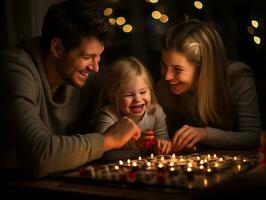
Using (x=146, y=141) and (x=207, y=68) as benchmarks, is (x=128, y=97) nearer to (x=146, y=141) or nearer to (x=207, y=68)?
(x=146, y=141)

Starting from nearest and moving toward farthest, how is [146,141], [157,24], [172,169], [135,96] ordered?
[172,169]
[146,141]
[135,96]
[157,24]

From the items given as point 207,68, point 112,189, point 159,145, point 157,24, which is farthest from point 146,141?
point 157,24

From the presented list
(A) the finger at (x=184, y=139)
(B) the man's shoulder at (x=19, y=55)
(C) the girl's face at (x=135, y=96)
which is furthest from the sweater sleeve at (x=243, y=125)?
(B) the man's shoulder at (x=19, y=55)

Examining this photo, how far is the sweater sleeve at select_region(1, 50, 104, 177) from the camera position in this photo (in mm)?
1644

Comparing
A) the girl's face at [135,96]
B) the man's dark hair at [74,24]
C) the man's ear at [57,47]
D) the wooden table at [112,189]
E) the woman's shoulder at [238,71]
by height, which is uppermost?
the man's dark hair at [74,24]

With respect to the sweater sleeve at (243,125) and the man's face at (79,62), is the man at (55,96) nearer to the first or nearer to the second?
the man's face at (79,62)

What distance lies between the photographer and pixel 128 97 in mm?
2242

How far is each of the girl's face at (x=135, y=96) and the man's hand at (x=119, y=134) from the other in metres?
0.38

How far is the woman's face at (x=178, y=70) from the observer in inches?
89.0

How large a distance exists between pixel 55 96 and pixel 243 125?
0.89 metres

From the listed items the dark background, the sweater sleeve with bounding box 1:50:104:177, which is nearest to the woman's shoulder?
the dark background

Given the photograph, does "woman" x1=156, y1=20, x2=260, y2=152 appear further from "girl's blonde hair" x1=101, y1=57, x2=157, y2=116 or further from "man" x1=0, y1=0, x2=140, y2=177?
"man" x1=0, y1=0, x2=140, y2=177

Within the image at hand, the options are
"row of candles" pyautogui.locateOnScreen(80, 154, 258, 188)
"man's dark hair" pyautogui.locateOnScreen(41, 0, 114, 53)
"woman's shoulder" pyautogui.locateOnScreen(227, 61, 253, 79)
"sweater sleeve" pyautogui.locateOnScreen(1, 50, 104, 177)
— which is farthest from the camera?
"woman's shoulder" pyautogui.locateOnScreen(227, 61, 253, 79)

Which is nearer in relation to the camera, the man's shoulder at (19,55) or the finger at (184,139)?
the man's shoulder at (19,55)
